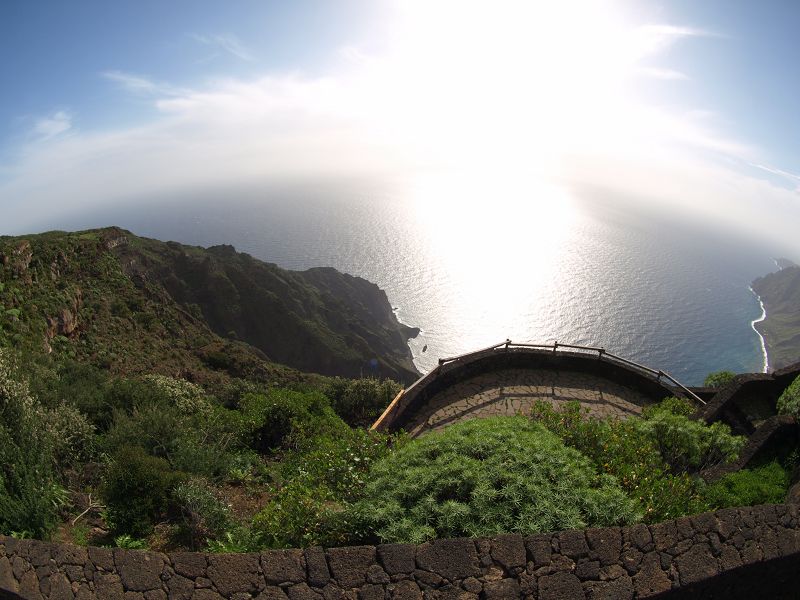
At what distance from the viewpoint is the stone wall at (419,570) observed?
3932mm

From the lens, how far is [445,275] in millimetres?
123125

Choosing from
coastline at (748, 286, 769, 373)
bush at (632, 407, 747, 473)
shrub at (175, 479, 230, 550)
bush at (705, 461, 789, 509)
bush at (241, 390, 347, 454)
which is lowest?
coastline at (748, 286, 769, 373)

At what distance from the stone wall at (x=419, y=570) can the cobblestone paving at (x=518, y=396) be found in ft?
18.6

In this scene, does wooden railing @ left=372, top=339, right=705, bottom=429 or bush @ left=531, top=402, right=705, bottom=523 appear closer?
bush @ left=531, top=402, right=705, bottom=523

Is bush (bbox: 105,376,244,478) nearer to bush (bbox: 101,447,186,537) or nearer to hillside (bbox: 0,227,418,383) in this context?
bush (bbox: 101,447,186,537)

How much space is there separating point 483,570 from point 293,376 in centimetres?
2910

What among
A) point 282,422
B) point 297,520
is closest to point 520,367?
point 282,422

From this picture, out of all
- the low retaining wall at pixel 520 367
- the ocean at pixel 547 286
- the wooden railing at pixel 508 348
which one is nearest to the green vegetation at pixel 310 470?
the wooden railing at pixel 508 348

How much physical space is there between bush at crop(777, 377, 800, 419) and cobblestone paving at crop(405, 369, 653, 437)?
2943 mm

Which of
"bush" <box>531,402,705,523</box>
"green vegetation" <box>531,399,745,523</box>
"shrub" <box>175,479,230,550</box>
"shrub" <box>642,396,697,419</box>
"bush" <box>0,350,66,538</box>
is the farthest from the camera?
"shrub" <box>642,396,697,419</box>

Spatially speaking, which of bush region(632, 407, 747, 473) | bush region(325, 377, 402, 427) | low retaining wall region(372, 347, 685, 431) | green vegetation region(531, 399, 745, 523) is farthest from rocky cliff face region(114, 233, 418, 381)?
bush region(632, 407, 747, 473)

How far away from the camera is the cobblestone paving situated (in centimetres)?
1047

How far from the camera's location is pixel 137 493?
630 cm

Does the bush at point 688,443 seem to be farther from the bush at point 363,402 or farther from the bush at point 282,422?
the bush at point 363,402
